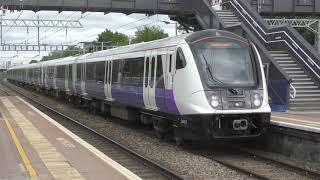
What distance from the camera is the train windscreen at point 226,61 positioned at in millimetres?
13328

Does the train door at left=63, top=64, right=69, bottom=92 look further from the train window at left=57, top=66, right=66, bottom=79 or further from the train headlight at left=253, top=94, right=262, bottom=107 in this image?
the train headlight at left=253, top=94, right=262, bottom=107

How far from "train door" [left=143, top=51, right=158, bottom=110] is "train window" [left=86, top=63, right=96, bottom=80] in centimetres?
880

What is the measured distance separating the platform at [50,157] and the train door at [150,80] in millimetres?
2283

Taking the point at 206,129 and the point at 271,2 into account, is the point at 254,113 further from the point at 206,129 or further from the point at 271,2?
the point at 271,2

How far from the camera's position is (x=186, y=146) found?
14.6 meters

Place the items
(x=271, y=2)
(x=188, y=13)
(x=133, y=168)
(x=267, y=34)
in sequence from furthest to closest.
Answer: (x=271, y=2) → (x=188, y=13) → (x=267, y=34) → (x=133, y=168)

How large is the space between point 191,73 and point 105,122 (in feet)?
33.4

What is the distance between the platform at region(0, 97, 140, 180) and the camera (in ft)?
33.8

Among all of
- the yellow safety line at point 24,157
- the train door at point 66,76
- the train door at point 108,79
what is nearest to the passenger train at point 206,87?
the yellow safety line at point 24,157

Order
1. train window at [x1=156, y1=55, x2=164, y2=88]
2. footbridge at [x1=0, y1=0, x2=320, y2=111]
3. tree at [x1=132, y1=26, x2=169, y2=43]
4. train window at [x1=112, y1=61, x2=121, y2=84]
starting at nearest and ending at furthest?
train window at [x1=156, y1=55, x2=164, y2=88], train window at [x1=112, y1=61, x2=121, y2=84], footbridge at [x1=0, y1=0, x2=320, y2=111], tree at [x1=132, y1=26, x2=169, y2=43]

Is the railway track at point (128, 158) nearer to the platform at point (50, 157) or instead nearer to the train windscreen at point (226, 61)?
the platform at point (50, 157)

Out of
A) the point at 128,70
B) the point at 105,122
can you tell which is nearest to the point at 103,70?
the point at 105,122

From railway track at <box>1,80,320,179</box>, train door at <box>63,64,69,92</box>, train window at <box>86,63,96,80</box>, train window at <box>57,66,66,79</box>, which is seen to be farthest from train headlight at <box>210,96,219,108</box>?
train window at <box>57,66,66,79</box>

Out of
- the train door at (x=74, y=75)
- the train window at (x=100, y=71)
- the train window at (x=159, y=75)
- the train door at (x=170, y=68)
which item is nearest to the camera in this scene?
the train door at (x=170, y=68)
